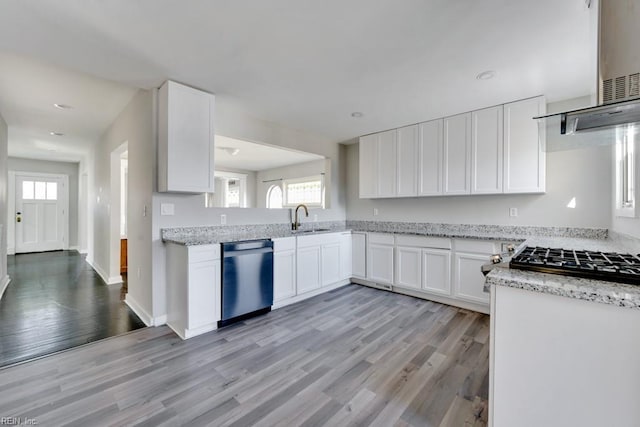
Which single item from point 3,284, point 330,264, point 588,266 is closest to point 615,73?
point 588,266

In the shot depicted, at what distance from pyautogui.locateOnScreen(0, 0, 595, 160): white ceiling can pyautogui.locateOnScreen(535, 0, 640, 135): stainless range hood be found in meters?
0.33

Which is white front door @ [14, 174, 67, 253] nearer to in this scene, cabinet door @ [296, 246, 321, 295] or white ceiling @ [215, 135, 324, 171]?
white ceiling @ [215, 135, 324, 171]

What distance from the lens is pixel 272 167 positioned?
777 centimetres

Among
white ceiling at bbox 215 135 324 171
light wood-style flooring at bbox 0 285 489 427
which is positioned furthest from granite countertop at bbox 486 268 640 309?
white ceiling at bbox 215 135 324 171

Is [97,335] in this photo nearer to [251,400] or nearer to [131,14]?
[251,400]

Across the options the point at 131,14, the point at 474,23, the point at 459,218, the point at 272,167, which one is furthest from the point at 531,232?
the point at 272,167

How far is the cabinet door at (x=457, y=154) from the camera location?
3.44 metres

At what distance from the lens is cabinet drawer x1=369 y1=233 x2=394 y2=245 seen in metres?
3.98

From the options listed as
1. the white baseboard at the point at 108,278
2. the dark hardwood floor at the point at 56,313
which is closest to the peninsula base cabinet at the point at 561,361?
the dark hardwood floor at the point at 56,313

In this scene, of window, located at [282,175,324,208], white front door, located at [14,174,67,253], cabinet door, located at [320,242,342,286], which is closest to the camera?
cabinet door, located at [320,242,342,286]

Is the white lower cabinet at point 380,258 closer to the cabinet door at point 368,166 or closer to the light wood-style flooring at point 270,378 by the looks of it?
the cabinet door at point 368,166

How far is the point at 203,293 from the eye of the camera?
103 inches

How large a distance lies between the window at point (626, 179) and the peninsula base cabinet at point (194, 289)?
3.17 meters

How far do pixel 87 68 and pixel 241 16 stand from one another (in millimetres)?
1579
